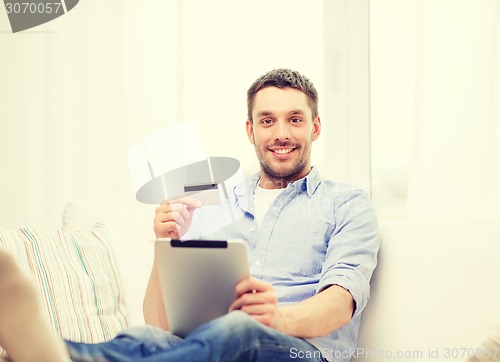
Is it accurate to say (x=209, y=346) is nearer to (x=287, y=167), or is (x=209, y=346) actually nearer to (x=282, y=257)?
(x=282, y=257)

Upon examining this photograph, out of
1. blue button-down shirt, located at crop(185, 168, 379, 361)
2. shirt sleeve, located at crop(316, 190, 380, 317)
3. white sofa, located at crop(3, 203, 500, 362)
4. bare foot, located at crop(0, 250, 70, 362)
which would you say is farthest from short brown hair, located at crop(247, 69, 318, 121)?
bare foot, located at crop(0, 250, 70, 362)

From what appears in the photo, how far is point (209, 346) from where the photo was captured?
100 centimetres

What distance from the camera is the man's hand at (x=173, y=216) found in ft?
5.11

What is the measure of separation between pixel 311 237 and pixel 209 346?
0.62 metres

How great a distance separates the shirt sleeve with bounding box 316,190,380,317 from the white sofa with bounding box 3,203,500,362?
6cm

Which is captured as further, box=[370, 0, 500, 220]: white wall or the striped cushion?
box=[370, 0, 500, 220]: white wall

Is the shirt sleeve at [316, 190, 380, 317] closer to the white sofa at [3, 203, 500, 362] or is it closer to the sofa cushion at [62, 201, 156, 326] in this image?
the white sofa at [3, 203, 500, 362]

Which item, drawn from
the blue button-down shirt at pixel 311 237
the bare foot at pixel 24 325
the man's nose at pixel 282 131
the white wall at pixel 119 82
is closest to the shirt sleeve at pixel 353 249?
the blue button-down shirt at pixel 311 237

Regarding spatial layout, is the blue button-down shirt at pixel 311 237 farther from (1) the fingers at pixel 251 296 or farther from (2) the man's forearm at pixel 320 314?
(1) the fingers at pixel 251 296

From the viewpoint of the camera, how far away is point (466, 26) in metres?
2.19

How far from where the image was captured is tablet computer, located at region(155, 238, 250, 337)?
114 centimetres

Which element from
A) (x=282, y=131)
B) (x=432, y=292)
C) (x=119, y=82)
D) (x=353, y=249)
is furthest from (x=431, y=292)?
(x=119, y=82)

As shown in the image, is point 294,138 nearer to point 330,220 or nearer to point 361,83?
point 330,220

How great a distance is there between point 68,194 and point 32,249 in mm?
873
